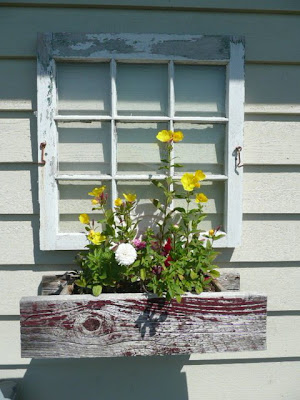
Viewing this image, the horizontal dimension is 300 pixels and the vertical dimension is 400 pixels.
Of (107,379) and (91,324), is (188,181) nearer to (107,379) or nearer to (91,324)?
(91,324)

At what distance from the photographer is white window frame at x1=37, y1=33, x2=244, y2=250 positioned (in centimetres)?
151

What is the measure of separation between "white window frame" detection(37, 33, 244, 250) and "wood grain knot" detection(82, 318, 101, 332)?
1.29ft

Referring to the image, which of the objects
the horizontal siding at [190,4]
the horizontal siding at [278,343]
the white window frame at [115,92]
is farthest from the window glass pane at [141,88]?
the horizontal siding at [278,343]

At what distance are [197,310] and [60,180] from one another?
2.66 ft

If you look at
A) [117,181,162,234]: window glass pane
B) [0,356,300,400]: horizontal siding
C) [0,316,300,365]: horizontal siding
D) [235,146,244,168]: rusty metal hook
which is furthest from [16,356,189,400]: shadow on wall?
[235,146,244,168]: rusty metal hook

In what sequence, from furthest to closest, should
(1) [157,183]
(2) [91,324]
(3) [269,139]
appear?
(3) [269,139] < (1) [157,183] < (2) [91,324]

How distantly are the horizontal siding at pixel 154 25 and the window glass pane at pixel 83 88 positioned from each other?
15 cm

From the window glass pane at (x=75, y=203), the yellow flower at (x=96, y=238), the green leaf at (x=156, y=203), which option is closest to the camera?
the yellow flower at (x=96, y=238)

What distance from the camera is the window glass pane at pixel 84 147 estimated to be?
5.22 feet

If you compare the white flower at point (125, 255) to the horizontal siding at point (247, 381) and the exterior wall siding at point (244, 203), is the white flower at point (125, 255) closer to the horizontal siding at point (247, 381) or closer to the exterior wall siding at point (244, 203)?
the exterior wall siding at point (244, 203)

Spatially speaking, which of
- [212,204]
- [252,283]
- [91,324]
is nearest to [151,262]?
[91,324]

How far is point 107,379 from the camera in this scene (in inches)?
66.1

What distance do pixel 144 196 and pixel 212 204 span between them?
1.05ft

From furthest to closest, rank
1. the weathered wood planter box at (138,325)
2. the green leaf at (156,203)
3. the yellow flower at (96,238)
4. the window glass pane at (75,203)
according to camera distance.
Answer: the window glass pane at (75,203) → the green leaf at (156,203) → the yellow flower at (96,238) → the weathered wood planter box at (138,325)
